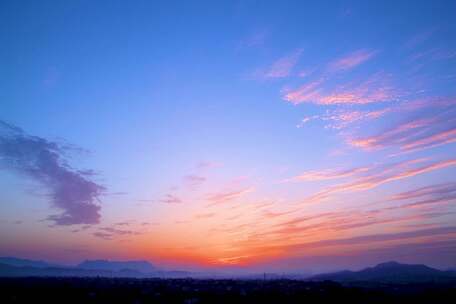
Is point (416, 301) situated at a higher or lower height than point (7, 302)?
lower

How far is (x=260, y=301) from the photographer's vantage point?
176 ft

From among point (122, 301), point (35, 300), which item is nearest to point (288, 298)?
point (122, 301)

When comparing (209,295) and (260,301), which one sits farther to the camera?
(209,295)

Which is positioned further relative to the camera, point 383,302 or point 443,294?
point 443,294

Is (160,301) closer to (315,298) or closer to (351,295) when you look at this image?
(315,298)

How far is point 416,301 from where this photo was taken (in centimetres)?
5434

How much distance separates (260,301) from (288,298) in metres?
4.81

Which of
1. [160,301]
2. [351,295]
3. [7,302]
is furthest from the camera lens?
[351,295]

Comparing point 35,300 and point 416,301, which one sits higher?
point 35,300

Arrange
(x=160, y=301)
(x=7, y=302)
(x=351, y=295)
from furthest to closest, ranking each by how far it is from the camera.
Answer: (x=351, y=295) < (x=160, y=301) < (x=7, y=302)

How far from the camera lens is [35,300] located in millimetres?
52781

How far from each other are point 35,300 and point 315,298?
133 ft

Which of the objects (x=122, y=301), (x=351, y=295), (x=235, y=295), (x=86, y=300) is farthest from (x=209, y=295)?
(x=351, y=295)

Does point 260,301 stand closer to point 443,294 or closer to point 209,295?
point 209,295
